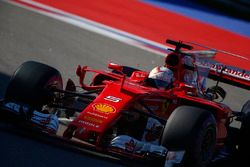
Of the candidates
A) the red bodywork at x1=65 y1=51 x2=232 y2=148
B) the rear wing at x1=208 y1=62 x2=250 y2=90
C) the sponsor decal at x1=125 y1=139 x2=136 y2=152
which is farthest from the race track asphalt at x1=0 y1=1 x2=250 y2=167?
the sponsor decal at x1=125 y1=139 x2=136 y2=152

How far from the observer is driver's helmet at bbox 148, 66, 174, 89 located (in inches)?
344

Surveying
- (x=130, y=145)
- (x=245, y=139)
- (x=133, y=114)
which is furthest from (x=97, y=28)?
(x=130, y=145)

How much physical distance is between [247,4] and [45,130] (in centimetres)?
1227

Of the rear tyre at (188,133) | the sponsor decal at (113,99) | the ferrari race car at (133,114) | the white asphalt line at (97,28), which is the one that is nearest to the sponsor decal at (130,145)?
the ferrari race car at (133,114)

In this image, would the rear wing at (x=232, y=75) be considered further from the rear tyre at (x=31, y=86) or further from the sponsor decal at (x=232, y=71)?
the rear tyre at (x=31, y=86)

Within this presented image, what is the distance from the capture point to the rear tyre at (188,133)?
7055 mm

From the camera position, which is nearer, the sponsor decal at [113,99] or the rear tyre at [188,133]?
the rear tyre at [188,133]

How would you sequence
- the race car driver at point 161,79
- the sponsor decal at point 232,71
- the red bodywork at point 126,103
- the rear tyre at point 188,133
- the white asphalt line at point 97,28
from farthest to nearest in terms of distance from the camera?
the white asphalt line at point 97,28 < the sponsor decal at point 232,71 < the race car driver at point 161,79 < the red bodywork at point 126,103 < the rear tyre at point 188,133

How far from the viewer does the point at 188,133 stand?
7055mm

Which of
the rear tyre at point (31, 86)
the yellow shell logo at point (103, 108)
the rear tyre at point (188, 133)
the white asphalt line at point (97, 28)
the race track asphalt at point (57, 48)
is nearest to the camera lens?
the rear tyre at point (188, 133)

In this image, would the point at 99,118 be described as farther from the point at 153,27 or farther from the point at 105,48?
the point at 153,27

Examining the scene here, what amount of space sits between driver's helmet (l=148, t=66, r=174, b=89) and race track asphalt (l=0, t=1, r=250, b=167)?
2129 mm

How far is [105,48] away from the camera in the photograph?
14.0 m

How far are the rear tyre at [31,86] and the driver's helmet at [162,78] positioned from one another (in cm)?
142
